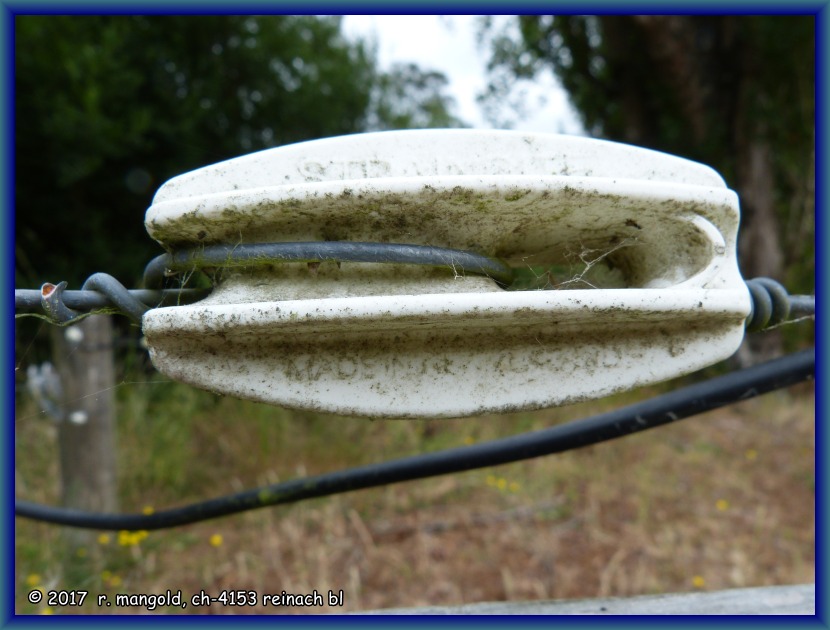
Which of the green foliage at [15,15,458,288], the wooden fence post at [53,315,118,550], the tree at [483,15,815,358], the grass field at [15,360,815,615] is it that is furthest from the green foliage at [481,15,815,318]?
the wooden fence post at [53,315,118,550]

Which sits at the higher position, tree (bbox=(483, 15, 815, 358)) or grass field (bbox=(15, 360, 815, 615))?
tree (bbox=(483, 15, 815, 358))

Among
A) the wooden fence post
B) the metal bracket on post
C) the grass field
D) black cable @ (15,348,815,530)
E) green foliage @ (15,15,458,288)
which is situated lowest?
the grass field

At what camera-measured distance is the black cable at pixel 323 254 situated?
57 centimetres

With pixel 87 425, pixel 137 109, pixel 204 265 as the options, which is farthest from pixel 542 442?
pixel 137 109

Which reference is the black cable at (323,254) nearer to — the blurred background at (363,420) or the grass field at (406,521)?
the blurred background at (363,420)

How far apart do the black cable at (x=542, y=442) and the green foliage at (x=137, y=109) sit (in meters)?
1.96

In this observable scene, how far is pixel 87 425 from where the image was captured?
1.83 m

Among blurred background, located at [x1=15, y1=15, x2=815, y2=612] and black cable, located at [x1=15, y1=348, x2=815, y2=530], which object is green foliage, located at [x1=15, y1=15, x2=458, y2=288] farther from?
black cable, located at [x1=15, y1=348, x2=815, y2=530]

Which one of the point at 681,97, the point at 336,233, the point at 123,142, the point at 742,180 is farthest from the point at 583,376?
the point at 742,180

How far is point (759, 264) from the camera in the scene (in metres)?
4.07

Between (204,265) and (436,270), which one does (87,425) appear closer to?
(204,265)

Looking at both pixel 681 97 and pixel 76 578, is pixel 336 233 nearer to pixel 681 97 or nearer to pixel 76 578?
pixel 76 578

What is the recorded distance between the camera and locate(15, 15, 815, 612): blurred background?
2.01m

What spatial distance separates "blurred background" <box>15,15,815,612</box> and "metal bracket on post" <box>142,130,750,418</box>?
0.50m
